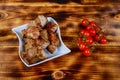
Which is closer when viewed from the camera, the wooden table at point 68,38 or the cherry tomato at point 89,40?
the wooden table at point 68,38

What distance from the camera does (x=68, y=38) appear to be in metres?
1.49

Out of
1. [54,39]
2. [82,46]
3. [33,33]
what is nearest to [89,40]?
[82,46]

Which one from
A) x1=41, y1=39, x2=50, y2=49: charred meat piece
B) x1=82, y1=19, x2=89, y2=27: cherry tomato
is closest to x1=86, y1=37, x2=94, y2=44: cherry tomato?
x1=82, y1=19, x2=89, y2=27: cherry tomato

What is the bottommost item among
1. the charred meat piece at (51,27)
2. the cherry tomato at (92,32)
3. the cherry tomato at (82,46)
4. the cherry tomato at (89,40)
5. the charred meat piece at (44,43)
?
the cherry tomato at (82,46)

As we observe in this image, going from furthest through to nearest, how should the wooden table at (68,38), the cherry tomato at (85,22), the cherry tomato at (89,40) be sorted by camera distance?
the cherry tomato at (85,22), the cherry tomato at (89,40), the wooden table at (68,38)

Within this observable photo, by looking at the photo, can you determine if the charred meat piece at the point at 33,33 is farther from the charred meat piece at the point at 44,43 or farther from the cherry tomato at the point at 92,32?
the cherry tomato at the point at 92,32

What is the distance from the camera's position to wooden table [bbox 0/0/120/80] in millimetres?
1317

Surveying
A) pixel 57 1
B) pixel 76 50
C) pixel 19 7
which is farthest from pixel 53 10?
pixel 76 50

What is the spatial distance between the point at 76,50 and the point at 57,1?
0.50 m

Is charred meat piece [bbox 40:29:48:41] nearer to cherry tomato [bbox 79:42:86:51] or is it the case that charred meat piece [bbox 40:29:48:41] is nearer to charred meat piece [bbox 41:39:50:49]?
charred meat piece [bbox 41:39:50:49]

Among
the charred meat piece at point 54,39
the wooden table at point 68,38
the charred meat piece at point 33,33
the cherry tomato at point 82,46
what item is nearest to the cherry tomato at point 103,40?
the wooden table at point 68,38

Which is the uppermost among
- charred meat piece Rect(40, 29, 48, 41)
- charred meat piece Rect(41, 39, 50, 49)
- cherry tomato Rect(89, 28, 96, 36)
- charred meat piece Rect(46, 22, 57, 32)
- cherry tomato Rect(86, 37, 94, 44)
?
charred meat piece Rect(46, 22, 57, 32)

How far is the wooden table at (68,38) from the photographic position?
51.9 inches

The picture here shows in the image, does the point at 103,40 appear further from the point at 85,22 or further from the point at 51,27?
the point at 51,27
